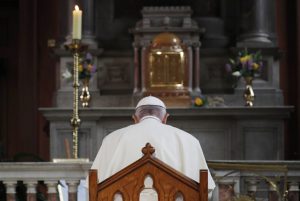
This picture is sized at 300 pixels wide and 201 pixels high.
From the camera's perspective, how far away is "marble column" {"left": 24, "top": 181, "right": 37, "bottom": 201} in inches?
228

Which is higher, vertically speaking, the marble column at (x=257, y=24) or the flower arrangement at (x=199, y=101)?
the marble column at (x=257, y=24)

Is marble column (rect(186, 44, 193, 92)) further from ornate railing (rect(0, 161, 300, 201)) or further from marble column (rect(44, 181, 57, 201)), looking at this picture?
Result: marble column (rect(44, 181, 57, 201))

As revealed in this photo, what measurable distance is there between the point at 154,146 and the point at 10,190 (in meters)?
1.58

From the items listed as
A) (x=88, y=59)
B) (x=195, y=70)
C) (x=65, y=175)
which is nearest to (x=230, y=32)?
(x=195, y=70)

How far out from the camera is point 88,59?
1000 centimetres

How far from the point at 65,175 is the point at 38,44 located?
678 centimetres

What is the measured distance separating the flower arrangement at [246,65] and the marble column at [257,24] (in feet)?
1.44

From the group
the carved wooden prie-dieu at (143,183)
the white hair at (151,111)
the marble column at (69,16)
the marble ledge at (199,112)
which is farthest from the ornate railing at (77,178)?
the marble column at (69,16)

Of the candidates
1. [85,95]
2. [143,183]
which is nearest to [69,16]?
[85,95]

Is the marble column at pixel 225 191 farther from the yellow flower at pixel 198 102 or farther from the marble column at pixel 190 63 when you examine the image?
the marble column at pixel 190 63

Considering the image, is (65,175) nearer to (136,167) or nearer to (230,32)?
(136,167)

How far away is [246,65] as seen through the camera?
32.4ft

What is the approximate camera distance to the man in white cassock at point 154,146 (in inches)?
188

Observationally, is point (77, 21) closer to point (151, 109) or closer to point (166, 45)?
point (151, 109)
